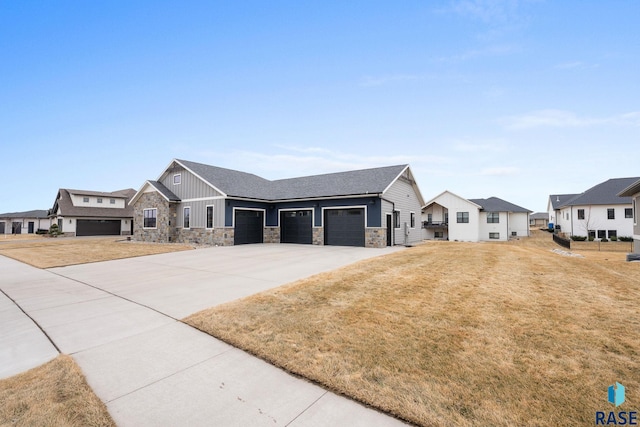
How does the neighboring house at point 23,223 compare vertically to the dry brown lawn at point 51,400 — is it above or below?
above

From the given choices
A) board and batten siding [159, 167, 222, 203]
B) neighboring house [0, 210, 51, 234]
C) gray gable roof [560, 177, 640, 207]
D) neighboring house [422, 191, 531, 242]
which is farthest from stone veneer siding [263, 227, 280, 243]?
neighboring house [0, 210, 51, 234]

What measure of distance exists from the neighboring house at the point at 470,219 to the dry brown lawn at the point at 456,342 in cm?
2438

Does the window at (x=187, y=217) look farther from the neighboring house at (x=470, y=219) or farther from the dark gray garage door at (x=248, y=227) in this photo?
the neighboring house at (x=470, y=219)

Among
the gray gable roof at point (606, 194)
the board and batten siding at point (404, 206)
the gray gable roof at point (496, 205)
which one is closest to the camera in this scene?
the board and batten siding at point (404, 206)

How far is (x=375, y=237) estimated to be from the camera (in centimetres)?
1766

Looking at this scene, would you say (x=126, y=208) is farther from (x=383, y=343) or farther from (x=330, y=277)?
(x=383, y=343)

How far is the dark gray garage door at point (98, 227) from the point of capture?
34656 mm

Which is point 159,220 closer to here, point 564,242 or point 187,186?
point 187,186

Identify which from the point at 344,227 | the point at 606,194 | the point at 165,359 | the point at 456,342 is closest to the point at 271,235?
the point at 344,227

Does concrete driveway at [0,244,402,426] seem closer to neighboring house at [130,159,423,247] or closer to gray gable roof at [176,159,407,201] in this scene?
neighboring house at [130,159,423,247]

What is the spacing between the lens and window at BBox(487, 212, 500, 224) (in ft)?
109

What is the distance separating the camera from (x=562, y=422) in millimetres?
2217

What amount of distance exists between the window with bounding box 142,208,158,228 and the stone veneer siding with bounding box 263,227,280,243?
32.1 feet

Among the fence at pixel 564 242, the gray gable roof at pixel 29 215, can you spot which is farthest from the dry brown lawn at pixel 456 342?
the gray gable roof at pixel 29 215
